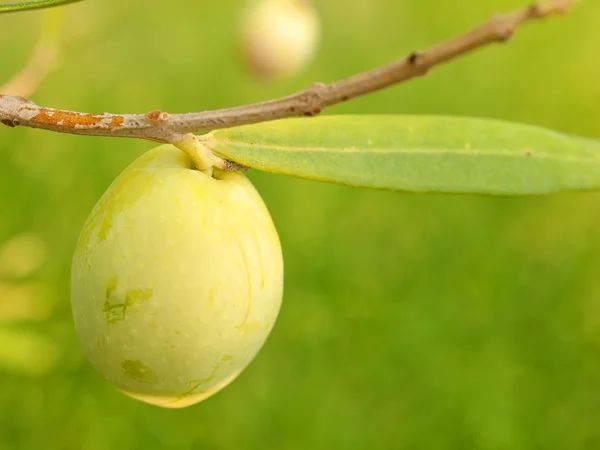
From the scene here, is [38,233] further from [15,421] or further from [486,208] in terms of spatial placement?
[486,208]

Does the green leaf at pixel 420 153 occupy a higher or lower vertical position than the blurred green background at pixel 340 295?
lower

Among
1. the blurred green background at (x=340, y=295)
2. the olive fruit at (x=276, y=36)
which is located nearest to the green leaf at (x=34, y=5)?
the blurred green background at (x=340, y=295)

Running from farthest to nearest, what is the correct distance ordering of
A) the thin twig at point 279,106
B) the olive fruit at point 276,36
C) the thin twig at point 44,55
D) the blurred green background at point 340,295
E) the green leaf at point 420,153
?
the olive fruit at point 276,36 → the blurred green background at point 340,295 → the thin twig at point 44,55 → the green leaf at point 420,153 → the thin twig at point 279,106

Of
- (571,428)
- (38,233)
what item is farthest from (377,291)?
(38,233)

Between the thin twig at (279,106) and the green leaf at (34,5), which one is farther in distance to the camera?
the green leaf at (34,5)

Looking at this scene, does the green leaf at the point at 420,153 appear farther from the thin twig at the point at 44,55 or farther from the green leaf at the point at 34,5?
the thin twig at the point at 44,55

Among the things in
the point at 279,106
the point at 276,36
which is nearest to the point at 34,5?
the point at 279,106

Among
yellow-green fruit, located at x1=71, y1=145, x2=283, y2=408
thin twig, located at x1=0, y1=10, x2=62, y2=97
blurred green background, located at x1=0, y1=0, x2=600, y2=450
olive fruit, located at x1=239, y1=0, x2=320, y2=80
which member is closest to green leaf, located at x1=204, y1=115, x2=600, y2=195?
yellow-green fruit, located at x1=71, y1=145, x2=283, y2=408
